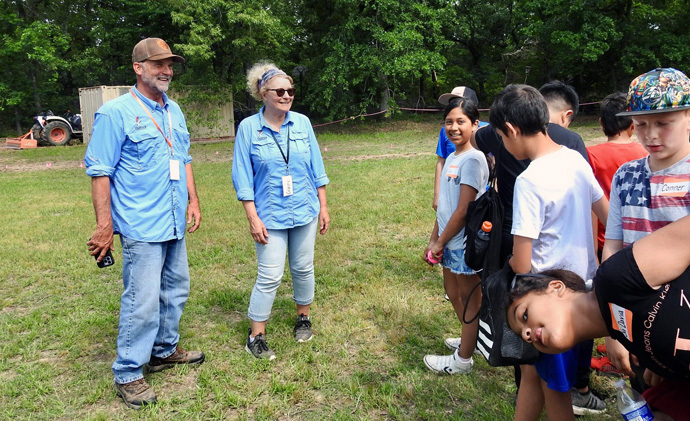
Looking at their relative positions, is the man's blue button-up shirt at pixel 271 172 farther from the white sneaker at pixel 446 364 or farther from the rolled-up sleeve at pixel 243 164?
the white sneaker at pixel 446 364

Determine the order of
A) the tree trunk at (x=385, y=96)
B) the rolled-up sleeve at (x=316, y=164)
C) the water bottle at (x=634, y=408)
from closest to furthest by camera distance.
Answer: the water bottle at (x=634, y=408), the rolled-up sleeve at (x=316, y=164), the tree trunk at (x=385, y=96)

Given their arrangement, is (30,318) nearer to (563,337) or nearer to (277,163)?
(277,163)

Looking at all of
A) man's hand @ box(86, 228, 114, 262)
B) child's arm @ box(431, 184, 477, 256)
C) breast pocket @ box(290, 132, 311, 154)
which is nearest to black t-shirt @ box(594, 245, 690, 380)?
child's arm @ box(431, 184, 477, 256)

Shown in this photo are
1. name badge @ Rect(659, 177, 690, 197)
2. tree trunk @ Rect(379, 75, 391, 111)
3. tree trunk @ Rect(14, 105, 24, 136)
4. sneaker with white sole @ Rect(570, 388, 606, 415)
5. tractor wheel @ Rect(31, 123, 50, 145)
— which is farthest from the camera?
tree trunk @ Rect(14, 105, 24, 136)

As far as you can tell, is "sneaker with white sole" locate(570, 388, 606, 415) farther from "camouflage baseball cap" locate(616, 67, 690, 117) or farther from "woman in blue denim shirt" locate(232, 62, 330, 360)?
"woman in blue denim shirt" locate(232, 62, 330, 360)

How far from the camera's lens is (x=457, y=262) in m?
2.84

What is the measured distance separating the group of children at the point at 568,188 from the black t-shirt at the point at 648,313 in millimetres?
227

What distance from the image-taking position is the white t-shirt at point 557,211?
6.10 feet

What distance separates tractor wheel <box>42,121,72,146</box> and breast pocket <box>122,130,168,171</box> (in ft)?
61.3

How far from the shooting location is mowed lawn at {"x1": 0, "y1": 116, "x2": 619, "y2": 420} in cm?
271

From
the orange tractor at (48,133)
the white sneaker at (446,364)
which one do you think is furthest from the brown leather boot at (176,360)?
the orange tractor at (48,133)

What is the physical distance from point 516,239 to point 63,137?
2071cm

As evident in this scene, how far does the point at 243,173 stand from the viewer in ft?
10.2

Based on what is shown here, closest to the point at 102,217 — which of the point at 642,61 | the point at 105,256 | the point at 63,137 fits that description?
the point at 105,256
